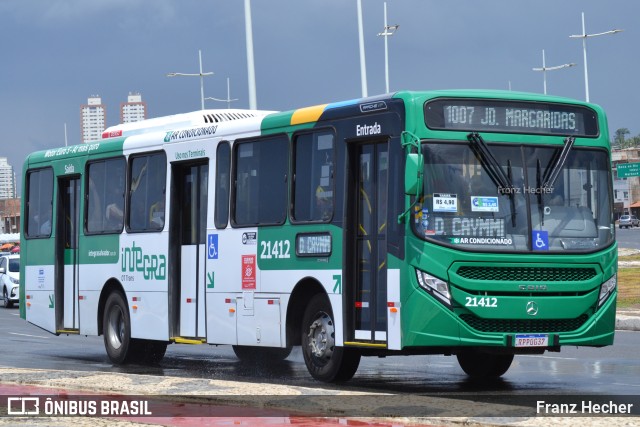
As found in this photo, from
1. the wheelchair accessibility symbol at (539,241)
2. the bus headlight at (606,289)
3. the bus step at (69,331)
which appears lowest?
the bus step at (69,331)

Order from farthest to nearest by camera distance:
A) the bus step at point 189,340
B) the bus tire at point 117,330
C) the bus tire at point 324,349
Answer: the bus tire at point 117,330 → the bus step at point 189,340 → the bus tire at point 324,349

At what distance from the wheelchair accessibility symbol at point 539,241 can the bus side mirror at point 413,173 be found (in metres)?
1.42

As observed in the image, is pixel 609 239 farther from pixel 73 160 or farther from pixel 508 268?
pixel 73 160

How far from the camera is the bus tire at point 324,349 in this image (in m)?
15.3

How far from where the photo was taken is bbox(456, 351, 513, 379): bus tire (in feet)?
54.4

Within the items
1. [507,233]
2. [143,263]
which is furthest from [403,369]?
[507,233]

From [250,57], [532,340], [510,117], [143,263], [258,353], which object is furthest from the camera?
[250,57]

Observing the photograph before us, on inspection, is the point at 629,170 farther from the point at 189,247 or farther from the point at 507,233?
the point at 507,233

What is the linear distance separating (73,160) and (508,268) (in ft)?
32.2

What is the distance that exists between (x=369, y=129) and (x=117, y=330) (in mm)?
7257

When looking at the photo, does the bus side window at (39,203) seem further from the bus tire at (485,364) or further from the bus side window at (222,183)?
the bus tire at (485,364)

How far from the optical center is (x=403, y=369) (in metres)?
18.3

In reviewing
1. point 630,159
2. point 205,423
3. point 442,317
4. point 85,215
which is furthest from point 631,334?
point 630,159

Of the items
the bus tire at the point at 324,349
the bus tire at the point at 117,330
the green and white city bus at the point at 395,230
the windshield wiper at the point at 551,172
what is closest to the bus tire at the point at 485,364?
the green and white city bus at the point at 395,230
